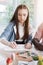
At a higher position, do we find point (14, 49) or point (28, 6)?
point (28, 6)

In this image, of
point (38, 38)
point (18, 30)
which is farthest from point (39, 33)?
point (18, 30)

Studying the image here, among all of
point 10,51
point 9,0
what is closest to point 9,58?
point 10,51

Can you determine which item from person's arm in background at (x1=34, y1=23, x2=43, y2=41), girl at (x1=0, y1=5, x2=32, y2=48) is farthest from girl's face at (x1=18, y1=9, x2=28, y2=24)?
person's arm in background at (x1=34, y1=23, x2=43, y2=41)

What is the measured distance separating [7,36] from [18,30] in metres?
0.09

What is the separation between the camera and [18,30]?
1.43 meters

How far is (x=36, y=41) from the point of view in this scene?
142 cm

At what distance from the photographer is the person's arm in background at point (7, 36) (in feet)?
4.63

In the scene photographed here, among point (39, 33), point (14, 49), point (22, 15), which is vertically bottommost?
point (14, 49)

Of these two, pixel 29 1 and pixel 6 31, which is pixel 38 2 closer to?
pixel 29 1

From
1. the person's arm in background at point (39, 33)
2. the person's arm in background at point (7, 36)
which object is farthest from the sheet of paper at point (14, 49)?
the person's arm in background at point (39, 33)

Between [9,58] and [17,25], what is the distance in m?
0.27

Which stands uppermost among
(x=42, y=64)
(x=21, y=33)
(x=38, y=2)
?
(x=38, y=2)

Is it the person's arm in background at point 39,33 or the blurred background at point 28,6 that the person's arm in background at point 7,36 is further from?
the person's arm in background at point 39,33

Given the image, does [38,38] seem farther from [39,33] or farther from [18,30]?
[18,30]
